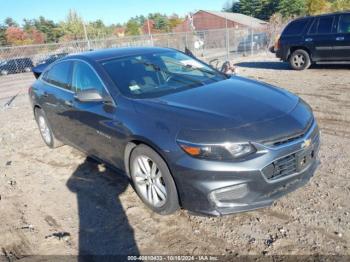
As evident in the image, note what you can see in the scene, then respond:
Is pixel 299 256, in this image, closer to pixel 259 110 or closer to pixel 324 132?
pixel 259 110

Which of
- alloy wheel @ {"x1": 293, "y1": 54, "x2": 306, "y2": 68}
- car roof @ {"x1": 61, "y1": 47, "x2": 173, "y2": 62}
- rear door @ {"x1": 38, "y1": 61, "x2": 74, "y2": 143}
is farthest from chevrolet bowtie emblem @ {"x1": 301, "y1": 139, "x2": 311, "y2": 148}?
alloy wheel @ {"x1": 293, "y1": 54, "x2": 306, "y2": 68}

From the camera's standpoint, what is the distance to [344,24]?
37.0 ft

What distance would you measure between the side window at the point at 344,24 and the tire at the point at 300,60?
55.1 inches

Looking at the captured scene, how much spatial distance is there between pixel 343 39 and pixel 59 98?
997 centimetres

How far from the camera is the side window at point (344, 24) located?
11.2 m

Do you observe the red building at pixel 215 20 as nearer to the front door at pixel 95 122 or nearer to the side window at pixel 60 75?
the side window at pixel 60 75

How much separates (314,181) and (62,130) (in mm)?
3616

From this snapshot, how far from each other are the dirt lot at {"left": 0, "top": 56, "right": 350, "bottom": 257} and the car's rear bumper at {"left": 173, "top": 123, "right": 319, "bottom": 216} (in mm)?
340

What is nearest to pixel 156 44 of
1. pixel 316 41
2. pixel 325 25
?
pixel 316 41

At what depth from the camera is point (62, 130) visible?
5.13 m

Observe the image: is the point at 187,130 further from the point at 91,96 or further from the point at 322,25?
the point at 322,25

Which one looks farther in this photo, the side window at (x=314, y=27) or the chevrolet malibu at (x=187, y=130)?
the side window at (x=314, y=27)

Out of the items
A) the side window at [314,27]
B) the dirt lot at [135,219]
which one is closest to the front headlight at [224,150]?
the dirt lot at [135,219]

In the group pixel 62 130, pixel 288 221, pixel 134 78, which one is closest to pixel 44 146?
pixel 62 130
